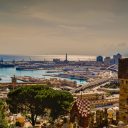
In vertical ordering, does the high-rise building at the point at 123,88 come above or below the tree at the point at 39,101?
above

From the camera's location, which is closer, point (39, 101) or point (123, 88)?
point (123, 88)

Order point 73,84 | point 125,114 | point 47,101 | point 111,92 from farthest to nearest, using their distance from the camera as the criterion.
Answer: point 73,84
point 111,92
point 47,101
point 125,114

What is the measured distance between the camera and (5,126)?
69.9ft

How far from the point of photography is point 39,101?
29.7 meters

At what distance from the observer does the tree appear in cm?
2970

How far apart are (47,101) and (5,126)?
8636mm

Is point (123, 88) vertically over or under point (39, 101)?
over

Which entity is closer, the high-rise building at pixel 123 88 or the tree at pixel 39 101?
the high-rise building at pixel 123 88

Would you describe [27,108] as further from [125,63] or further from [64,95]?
[125,63]

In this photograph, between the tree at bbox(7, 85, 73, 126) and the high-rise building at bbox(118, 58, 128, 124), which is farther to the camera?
the tree at bbox(7, 85, 73, 126)

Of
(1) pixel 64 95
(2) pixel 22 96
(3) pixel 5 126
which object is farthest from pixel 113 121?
(2) pixel 22 96

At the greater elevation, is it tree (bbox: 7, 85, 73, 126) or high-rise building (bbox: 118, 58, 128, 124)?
high-rise building (bbox: 118, 58, 128, 124)

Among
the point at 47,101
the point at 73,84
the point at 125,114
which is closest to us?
the point at 125,114

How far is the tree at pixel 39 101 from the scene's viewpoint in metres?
29.7
